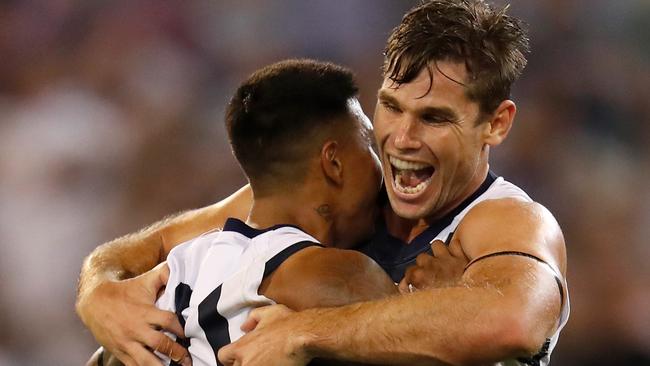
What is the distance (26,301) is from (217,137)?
1480mm

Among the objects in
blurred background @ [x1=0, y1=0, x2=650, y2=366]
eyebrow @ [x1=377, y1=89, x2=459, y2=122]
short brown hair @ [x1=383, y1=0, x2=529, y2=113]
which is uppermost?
short brown hair @ [x1=383, y1=0, x2=529, y2=113]

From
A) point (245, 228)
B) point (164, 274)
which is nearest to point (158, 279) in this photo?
point (164, 274)

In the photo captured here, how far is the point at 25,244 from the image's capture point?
570 centimetres

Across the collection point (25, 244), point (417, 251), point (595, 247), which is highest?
point (417, 251)

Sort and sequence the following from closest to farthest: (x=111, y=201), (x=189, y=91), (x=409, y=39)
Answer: (x=409, y=39) < (x=111, y=201) < (x=189, y=91)

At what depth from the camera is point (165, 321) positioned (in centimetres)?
288

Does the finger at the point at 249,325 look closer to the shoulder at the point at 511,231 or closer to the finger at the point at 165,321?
the finger at the point at 165,321

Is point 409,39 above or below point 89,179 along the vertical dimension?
above

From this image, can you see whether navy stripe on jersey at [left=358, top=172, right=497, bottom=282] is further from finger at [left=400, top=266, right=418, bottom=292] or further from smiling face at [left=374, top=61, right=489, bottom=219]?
finger at [left=400, top=266, right=418, bottom=292]

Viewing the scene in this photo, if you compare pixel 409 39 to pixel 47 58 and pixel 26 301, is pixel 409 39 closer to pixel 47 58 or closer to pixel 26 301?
pixel 26 301

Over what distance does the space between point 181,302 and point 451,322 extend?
82 cm

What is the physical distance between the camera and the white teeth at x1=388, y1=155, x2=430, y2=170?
3.09 metres

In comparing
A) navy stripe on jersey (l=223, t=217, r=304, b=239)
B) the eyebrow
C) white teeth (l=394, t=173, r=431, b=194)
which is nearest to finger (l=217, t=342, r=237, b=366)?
navy stripe on jersey (l=223, t=217, r=304, b=239)

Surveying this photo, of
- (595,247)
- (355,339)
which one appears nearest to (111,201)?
(595,247)
